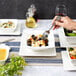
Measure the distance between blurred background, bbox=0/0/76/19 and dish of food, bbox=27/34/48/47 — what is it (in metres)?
0.50

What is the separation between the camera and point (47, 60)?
5.09 ft

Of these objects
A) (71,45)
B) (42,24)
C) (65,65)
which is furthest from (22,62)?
(42,24)

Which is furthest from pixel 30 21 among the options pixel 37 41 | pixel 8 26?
pixel 37 41

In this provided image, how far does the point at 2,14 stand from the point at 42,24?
0.46m

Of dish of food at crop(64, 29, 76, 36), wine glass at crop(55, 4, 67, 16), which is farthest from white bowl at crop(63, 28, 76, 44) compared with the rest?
wine glass at crop(55, 4, 67, 16)

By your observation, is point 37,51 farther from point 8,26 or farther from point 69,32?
point 8,26

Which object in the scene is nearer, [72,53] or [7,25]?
[72,53]

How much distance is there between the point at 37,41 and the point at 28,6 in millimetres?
585

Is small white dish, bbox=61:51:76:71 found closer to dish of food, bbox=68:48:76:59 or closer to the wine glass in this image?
dish of food, bbox=68:48:76:59

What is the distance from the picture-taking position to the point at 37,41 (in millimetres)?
1624

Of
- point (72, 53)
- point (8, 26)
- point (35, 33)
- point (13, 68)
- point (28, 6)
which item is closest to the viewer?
point (13, 68)

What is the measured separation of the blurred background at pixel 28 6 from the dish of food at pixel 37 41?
498mm

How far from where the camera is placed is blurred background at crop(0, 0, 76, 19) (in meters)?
2.07

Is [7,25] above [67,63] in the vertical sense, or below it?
above
